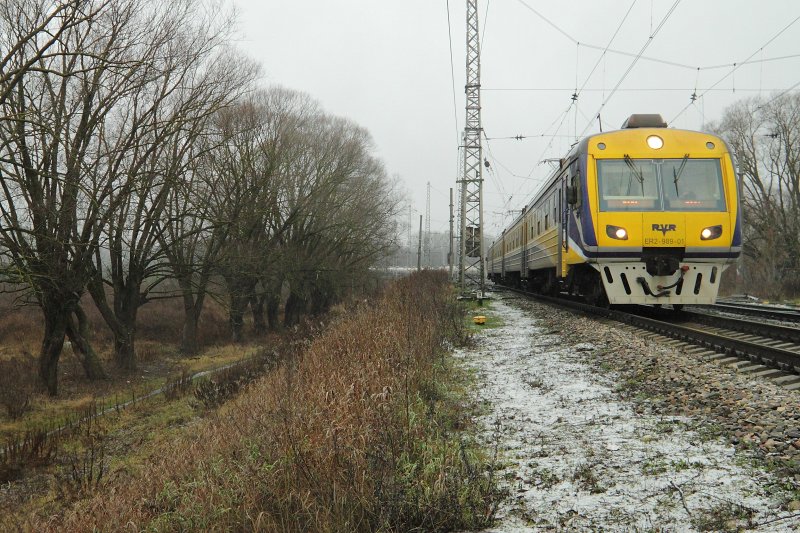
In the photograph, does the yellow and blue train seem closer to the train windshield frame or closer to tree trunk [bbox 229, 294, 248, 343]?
the train windshield frame

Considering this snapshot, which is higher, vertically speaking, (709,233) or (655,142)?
(655,142)

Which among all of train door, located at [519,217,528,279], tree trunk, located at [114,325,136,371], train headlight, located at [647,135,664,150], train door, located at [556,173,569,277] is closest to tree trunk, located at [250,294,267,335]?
tree trunk, located at [114,325,136,371]

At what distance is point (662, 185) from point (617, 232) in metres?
1.14

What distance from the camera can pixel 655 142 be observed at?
33.6ft

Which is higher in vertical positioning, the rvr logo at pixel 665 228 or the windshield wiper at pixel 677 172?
the windshield wiper at pixel 677 172

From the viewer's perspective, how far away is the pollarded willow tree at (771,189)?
2841cm

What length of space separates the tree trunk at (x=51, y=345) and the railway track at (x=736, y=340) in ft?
40.8

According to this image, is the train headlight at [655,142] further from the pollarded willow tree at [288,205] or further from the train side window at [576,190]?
the pollarded willow tree at [288,205]

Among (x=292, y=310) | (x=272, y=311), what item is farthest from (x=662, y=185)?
(x=292, y=310)

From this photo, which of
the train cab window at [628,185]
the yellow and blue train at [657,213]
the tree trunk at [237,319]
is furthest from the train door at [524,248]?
the tree trunk at [237,319]

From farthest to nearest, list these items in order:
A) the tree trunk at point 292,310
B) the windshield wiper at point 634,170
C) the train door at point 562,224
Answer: the tree trunk at point 292,310 → the train door at point 562,224 → the windshield wiper at point 634,170

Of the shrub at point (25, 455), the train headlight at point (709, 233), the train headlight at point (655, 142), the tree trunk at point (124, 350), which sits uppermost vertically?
the train headlight at point (655, 142)

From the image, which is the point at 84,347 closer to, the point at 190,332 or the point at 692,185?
the point at 190,332

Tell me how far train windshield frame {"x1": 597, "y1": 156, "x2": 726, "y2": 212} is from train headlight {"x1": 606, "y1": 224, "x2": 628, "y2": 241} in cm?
34
